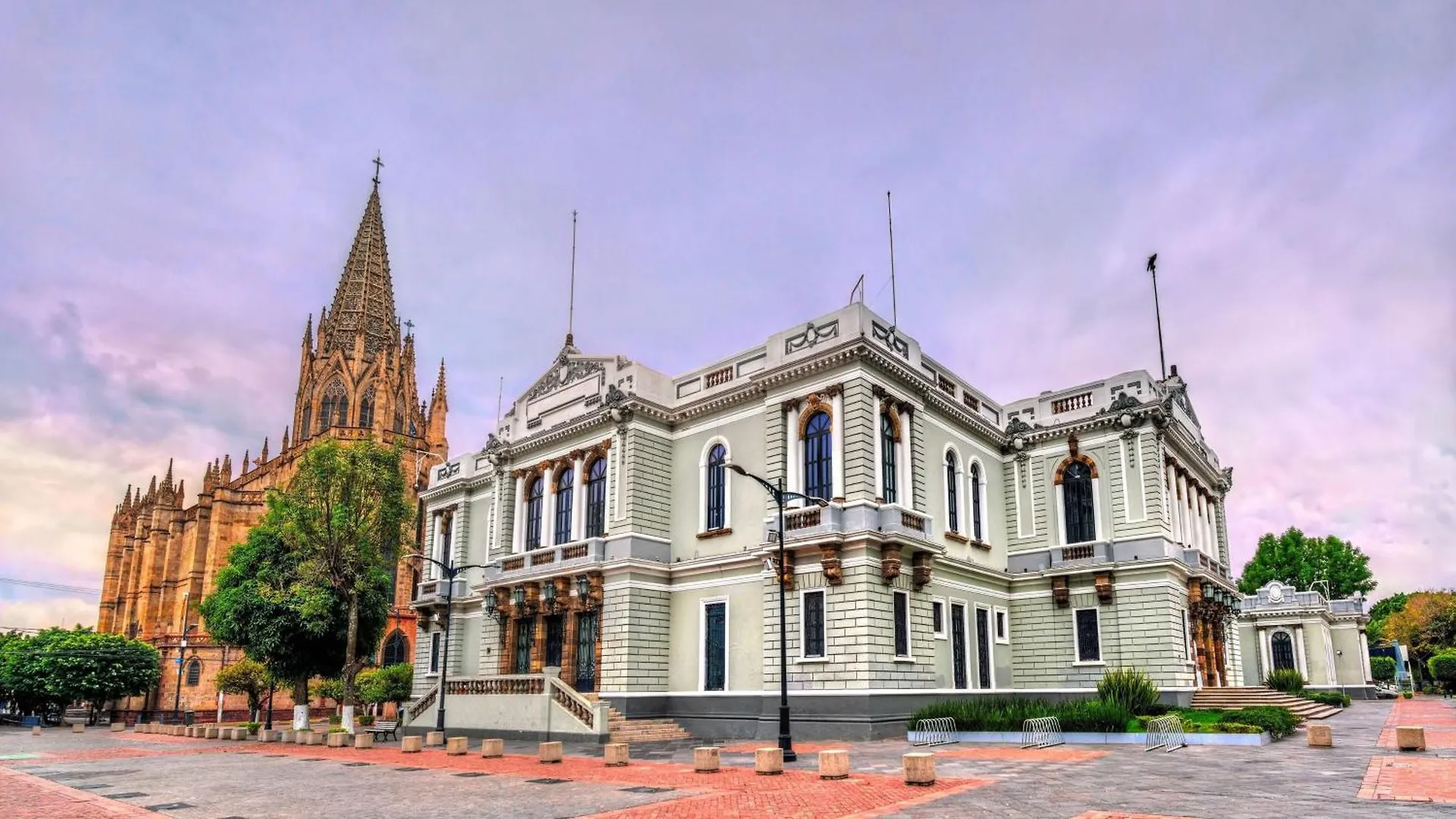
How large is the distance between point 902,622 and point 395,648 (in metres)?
58.1

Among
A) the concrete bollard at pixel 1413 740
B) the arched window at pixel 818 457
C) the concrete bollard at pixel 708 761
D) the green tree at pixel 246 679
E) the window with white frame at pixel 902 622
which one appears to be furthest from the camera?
the green tree at pixel 246 679

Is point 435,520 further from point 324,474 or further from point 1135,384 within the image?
point 1135,384

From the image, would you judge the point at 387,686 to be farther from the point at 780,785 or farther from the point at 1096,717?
the point at 780,785

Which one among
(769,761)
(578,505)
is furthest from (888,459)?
(769,761)

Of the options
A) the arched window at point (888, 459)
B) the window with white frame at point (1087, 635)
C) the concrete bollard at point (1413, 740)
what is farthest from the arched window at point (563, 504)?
Result: the concrete bollard at point (1413, 740)

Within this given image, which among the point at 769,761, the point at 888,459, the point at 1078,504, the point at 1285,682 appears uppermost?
the point at 888,459

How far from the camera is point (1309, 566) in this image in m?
75.9

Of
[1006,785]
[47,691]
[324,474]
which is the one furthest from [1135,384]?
[47,691]

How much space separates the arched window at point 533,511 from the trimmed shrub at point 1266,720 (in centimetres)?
2498

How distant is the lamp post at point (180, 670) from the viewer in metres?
60.7

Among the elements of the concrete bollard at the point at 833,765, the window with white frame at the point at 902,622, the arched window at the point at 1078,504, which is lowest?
the concrete bollard at the point at 833,765

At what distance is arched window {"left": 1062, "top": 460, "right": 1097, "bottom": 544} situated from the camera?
34.4 metres

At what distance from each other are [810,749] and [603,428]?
594 inches

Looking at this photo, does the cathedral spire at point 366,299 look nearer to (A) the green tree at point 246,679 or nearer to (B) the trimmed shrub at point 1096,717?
(A) the green tree at point 246,679
